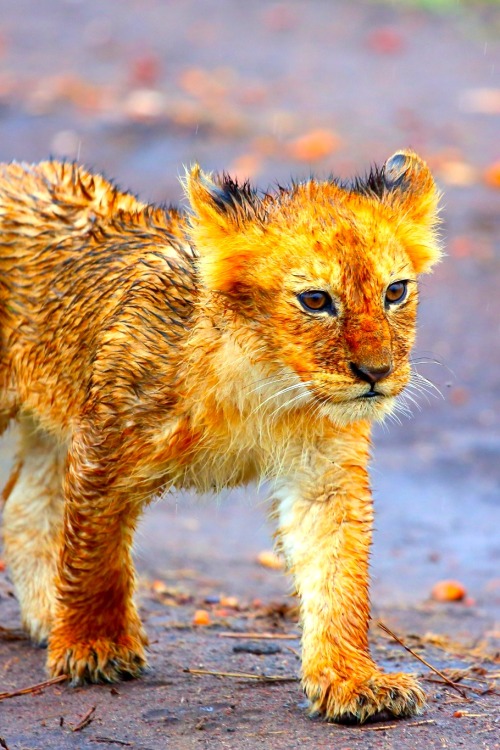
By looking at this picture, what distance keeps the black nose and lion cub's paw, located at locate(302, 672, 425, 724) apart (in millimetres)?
1262

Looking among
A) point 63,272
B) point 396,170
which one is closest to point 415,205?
point 396,170

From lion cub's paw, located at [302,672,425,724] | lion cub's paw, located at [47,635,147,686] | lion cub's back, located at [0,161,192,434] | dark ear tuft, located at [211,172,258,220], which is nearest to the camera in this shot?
lion cub's paw, located at [302,672,425,724]

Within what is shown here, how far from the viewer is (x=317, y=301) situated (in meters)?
4.83

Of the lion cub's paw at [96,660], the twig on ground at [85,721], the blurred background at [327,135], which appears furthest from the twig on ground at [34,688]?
the blurred background at [327,135]

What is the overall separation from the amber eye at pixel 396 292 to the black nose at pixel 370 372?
0.35 metres

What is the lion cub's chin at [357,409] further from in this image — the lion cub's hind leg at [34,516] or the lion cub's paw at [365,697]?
the lion cub's hind leg at [34,516]

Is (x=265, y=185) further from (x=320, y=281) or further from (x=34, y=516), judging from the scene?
(x=320, y=281)

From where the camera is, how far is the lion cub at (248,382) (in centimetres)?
488

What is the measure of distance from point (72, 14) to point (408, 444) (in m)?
13.6

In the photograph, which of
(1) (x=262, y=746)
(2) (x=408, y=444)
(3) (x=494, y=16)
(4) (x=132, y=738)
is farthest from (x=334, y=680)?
(3) (x=494, y=16)

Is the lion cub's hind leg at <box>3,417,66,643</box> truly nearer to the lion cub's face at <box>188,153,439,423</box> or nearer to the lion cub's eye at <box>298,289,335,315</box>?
the lion cub's face at <box>188,153,439,423</box>

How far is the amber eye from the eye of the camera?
4938 millimetres

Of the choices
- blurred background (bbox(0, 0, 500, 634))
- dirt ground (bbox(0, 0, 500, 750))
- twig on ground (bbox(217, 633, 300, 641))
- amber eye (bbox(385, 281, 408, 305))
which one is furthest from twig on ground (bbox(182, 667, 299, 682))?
amber eye (bbox(385, 281, 408, 305))

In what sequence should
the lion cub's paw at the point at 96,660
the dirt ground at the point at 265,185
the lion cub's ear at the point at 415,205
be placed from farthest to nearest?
the lion cub's paw at the point at 96,660
the dirt ground at the point at 265,185
the lion cub's ear at the point at 415,205
